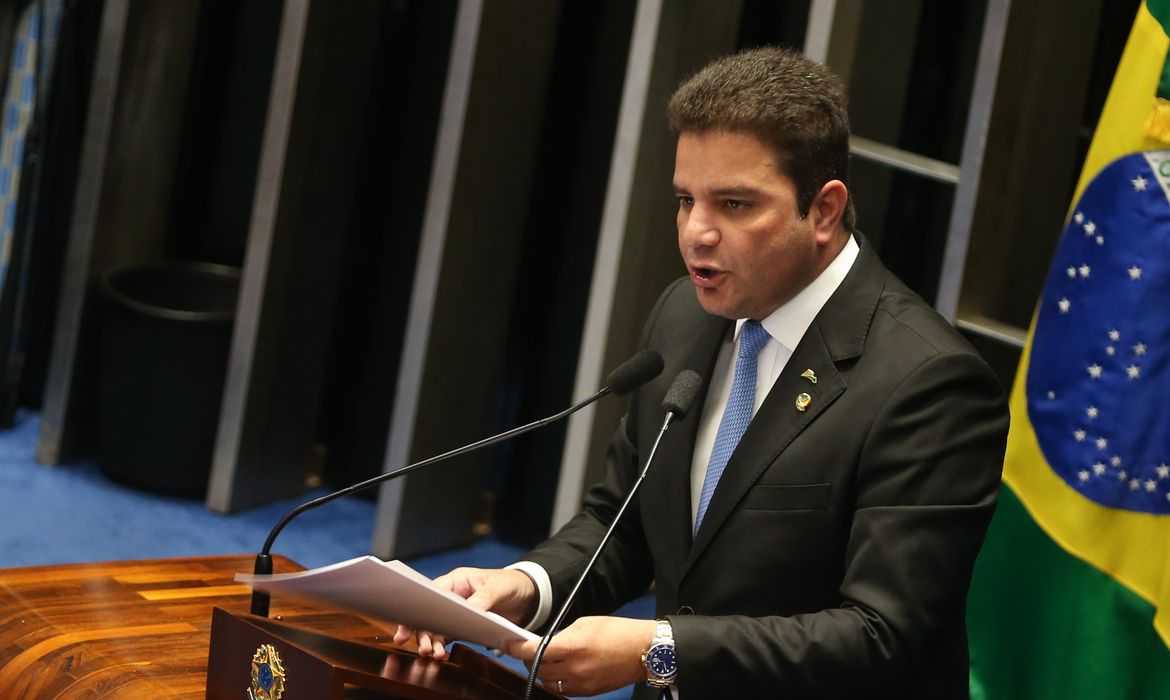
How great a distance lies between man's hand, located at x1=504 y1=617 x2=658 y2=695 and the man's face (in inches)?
17.0

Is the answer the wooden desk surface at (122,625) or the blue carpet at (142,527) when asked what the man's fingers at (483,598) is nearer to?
the wooden desk surface at (122,625)

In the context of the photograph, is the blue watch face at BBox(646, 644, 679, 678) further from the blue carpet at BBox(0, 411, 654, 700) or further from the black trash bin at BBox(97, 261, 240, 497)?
the black trash bin at BBox(97, 261, 240, 497)

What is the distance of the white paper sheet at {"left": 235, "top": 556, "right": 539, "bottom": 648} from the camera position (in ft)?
4.53

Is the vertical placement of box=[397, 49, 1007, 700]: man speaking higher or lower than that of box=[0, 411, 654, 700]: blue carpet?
higher

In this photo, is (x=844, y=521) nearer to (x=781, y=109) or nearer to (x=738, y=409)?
(x=738, y=409)

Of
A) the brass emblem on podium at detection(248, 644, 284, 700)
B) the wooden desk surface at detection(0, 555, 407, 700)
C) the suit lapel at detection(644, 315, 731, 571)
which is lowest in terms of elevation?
the wooden desk surface at detection(0, 555, 407, 700)

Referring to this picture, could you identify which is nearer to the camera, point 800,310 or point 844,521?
point 844,521

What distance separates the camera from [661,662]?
1550 millimetres

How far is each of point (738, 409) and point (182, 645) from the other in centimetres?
74

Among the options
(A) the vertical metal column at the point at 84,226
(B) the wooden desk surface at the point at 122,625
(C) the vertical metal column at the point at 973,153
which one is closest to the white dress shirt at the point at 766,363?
(B) the wooden desk surface at the point at 122,625

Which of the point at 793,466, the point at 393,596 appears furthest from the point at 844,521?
the point at 393,596

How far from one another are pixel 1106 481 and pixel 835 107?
135 centimetres

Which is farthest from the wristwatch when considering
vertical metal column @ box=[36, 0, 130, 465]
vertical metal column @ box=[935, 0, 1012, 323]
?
vertical metal column @ box=[36, 0, 130, 465]

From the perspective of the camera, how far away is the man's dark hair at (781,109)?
5.39 feet
